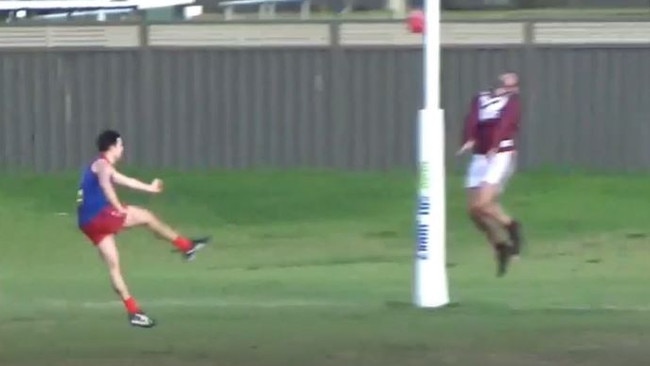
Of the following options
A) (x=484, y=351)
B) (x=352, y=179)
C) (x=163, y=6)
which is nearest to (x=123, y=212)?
(x=484, y=351)

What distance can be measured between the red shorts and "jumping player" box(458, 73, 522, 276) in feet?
14.3

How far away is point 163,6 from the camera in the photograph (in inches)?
1452

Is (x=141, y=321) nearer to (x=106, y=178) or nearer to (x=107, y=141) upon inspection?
(x=106, y=178)

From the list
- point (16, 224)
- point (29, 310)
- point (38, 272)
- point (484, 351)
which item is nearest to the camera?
point (484, 351)

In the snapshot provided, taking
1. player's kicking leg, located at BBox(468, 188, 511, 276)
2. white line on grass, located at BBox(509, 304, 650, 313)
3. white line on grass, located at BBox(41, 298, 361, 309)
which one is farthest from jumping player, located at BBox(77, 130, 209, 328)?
player's kicking leg, located at BBox(468, 188, 511, 276)

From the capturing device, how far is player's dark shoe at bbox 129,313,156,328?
1281cm

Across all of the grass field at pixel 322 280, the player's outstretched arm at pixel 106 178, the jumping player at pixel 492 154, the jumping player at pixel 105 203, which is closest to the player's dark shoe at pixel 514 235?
the jumping player at pixel 492 154

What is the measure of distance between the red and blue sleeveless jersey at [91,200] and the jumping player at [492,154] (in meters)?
4.42

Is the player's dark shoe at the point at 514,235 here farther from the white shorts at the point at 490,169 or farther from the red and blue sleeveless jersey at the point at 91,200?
the red and blue sleeveless jersey at the point at 91,200

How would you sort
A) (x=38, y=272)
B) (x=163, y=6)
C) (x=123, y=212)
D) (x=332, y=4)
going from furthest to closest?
(x=332, y=4) → (x=163, y=6) → (x=38, y=272) → (x=123, y=212)

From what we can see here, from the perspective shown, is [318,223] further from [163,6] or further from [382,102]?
[163,6]

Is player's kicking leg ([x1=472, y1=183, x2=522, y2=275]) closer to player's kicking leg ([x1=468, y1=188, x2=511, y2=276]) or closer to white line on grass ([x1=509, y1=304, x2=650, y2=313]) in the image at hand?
Result: player's kicking leg ([x1=468, y1=188, x2=511, y2=276])

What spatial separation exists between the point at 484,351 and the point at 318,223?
13044 millimetres

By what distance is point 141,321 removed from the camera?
12914mm
